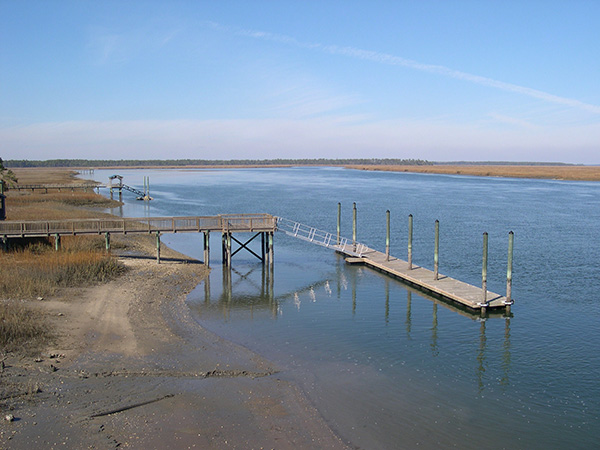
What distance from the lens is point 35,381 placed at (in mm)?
15516

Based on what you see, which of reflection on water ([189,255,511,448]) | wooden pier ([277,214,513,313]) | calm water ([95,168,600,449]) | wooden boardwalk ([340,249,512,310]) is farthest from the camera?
wooden boardwalk ([340,249,512,310])

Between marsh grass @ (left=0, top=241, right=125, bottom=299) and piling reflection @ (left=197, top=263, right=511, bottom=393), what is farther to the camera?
marsh grass @ (left=0, top=241, right=125, bottom=299)

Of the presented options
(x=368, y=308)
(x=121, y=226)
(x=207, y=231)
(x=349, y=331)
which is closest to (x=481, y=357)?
(x=349, y=331)

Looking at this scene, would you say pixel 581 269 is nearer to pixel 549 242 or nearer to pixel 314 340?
pixel 549 242

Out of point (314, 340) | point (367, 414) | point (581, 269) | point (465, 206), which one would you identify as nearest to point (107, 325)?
point (314, 340)

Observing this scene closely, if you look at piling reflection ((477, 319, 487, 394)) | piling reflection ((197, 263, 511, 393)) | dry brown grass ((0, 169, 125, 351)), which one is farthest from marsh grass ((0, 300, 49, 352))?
piling reflection ((477, 319, 487, 394))

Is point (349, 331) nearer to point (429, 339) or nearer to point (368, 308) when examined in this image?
point (429, 339)

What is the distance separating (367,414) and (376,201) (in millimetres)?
Answer: 64940

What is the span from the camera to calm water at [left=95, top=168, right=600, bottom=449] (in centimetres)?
1471

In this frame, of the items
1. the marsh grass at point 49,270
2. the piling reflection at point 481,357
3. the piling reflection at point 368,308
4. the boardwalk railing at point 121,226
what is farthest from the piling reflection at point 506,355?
the marsh grass at point 49,270

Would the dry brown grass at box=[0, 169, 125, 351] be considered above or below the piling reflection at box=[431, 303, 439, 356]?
above

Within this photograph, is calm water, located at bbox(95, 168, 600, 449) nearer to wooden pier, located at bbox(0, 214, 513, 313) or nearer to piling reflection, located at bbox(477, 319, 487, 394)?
piling reflection, located at bbox(477, 319, 487, 394)

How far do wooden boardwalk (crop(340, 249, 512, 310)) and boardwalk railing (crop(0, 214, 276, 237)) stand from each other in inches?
264

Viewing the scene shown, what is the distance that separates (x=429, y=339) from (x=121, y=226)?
789 inches
